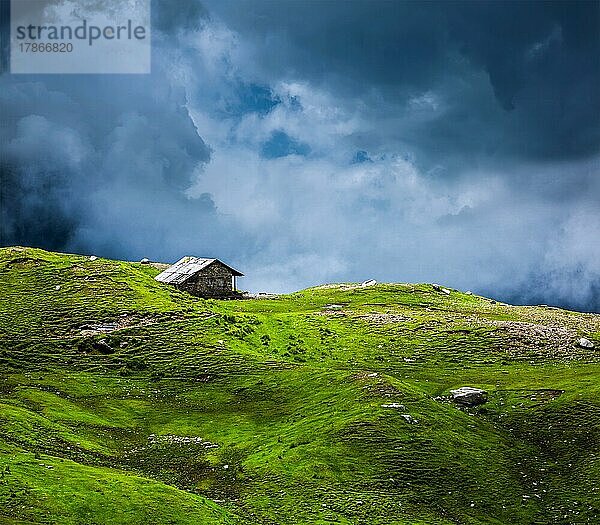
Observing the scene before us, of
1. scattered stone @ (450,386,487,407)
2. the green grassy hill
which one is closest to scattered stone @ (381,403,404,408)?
the green grassy hill

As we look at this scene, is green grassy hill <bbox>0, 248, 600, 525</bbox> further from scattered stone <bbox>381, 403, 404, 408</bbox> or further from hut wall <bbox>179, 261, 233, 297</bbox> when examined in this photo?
hut wall <bbox>179, 261, 233, 297</bbox>

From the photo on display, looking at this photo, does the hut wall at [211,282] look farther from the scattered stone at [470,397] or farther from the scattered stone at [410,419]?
the scattered stone at [410,419]

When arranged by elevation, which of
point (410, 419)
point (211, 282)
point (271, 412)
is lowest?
point (410, 419)

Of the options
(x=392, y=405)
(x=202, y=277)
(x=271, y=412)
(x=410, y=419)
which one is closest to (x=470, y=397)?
(x=392, y=405)

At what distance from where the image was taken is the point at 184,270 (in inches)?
3361

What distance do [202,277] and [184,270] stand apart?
2.38 metres

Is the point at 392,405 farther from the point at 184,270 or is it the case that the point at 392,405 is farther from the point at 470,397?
the point at 184,270

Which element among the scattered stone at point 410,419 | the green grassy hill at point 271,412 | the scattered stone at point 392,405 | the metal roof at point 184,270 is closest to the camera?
the green grassy hill at point 271,412

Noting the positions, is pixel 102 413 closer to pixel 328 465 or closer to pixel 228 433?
pixel 228 433

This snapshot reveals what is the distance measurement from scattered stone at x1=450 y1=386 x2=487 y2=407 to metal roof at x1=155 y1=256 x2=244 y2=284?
4359 cm

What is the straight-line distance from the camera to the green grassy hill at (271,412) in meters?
31.4

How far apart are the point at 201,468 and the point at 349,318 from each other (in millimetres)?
39125

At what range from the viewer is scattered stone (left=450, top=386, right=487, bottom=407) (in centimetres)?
4644

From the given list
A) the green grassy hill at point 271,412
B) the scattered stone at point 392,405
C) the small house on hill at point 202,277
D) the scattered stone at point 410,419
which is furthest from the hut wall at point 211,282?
the scattered stone at point 410,419
